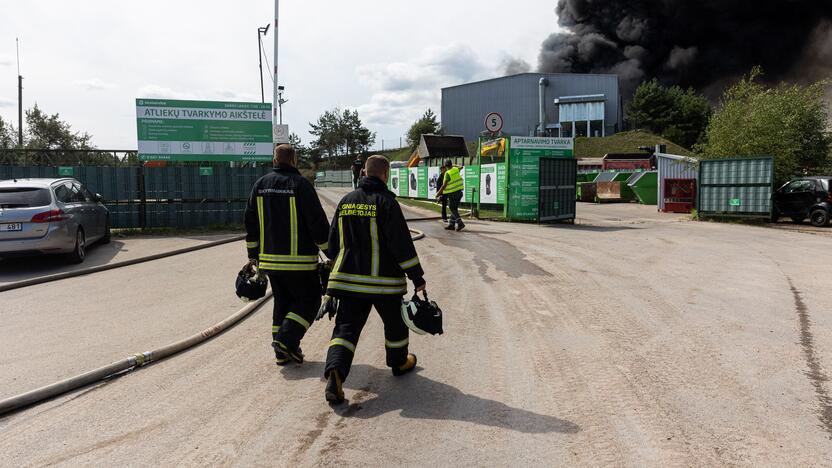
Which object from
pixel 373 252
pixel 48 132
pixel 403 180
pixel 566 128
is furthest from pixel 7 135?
pixel 566 128

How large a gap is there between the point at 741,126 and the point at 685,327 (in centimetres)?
1892

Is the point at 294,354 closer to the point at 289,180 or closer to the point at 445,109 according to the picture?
the point at 289,180

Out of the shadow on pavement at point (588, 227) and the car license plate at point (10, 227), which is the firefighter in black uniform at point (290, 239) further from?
the shadow on pavement at point (588, 227)

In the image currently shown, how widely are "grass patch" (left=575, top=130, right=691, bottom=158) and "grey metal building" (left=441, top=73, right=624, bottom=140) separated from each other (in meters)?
7.99

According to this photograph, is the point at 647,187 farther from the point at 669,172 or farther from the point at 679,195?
the point at 679,195

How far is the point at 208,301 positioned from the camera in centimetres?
742

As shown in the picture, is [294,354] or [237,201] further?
[237,201]

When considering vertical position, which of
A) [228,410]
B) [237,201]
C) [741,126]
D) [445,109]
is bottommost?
[228,410]

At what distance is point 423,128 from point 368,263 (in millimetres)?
82823

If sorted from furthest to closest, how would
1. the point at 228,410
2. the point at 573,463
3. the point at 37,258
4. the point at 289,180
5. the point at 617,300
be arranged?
1. the point at 37,258
2. the point at 617,300
3. the point at 289,180
4. the point at 228,410
5. the point at 573,463

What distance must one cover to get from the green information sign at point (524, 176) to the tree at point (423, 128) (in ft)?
220

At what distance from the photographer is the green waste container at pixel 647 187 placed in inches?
1197

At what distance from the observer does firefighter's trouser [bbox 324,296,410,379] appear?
157 inches

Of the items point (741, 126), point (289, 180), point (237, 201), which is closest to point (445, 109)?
point (741, 126)
